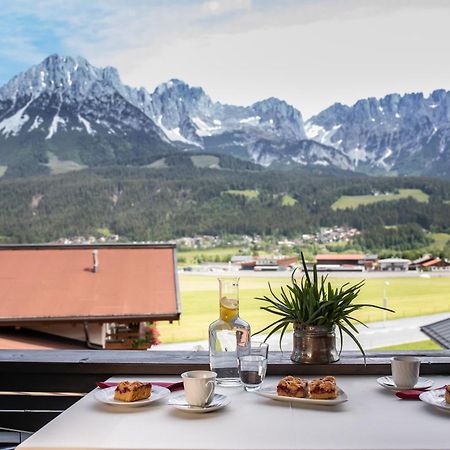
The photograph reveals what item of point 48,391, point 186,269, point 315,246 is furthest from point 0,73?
point 48,391

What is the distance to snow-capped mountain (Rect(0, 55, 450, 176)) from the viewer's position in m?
6.36

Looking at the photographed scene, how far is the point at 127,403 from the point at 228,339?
405 millimetres

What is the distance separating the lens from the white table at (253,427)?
1.32 metres

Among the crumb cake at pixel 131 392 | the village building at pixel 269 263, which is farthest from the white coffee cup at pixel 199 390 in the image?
the village building at pixel 269 263

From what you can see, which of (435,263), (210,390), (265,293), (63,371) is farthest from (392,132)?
(210,390)

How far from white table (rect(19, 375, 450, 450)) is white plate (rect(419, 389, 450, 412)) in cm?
2

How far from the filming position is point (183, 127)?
709 centimetres

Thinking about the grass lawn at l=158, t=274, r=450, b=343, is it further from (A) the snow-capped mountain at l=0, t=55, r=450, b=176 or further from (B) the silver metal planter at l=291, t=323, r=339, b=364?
(B) the silver metal planter at l=291, t=323, r=339, b=364

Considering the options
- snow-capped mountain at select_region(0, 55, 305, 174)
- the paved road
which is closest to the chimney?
the paved road

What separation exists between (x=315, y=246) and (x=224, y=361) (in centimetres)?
356

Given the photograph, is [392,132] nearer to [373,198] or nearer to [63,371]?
[373,198]

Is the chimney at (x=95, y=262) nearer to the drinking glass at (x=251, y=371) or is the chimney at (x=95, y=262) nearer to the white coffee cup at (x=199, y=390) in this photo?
the drinking glass at (x=251, y=371)

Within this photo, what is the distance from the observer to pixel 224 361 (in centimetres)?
189

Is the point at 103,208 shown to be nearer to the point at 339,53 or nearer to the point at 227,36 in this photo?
the point at 227,36
